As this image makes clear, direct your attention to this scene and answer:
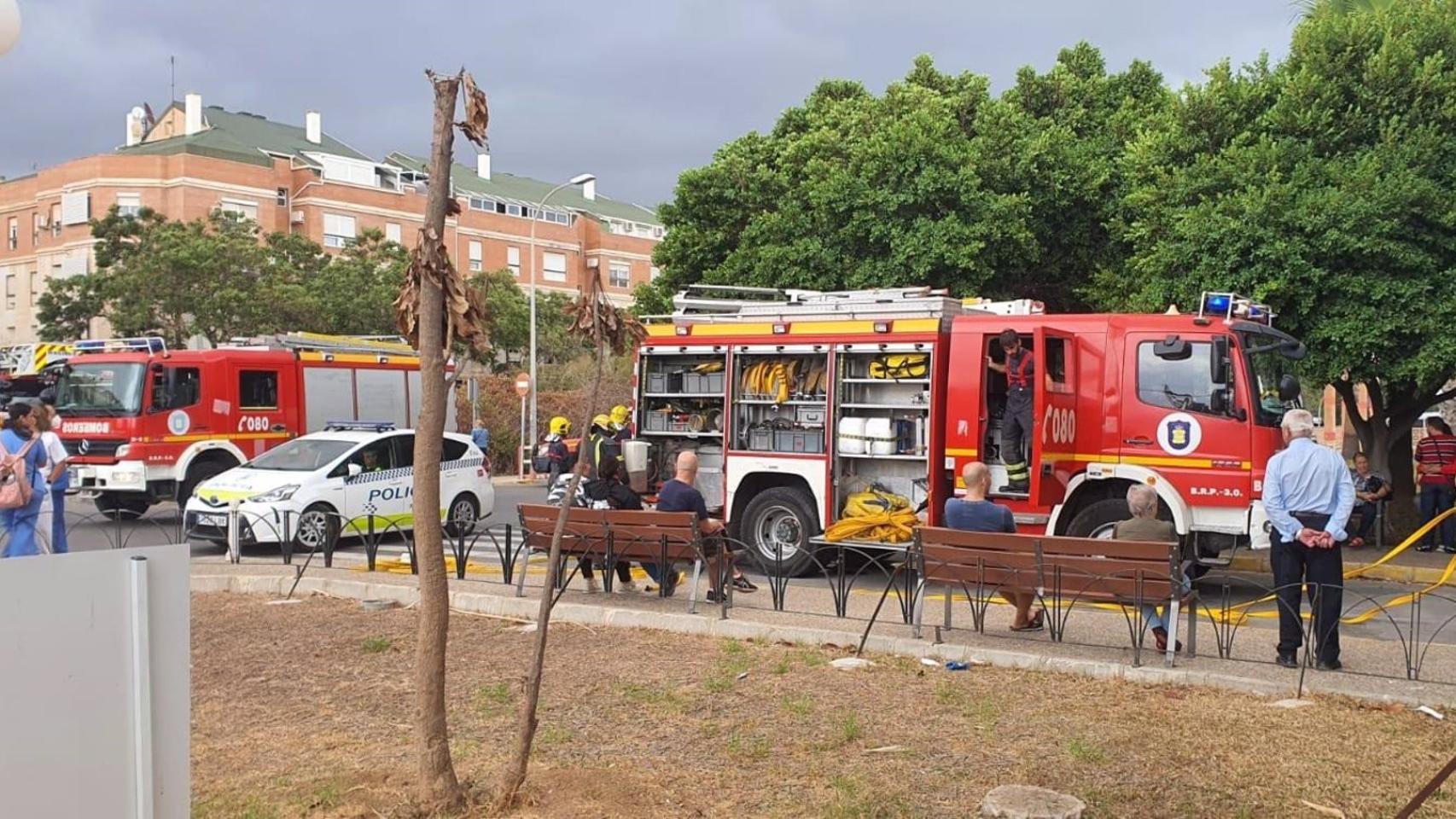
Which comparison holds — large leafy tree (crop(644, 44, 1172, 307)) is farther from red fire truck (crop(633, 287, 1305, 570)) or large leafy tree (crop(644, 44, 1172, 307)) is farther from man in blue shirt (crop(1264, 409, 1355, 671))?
man in blue shirt (crop(1264, 409, 1355, 671))

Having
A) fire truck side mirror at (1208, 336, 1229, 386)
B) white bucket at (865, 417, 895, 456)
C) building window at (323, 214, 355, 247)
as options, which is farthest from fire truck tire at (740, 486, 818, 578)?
building window at (323, 214, 355, 247)

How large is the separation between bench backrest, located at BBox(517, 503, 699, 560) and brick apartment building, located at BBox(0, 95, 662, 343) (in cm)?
3419

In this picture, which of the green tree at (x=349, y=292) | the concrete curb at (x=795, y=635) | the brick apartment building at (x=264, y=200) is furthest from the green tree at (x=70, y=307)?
the concrete curb at (x=795, y=635)

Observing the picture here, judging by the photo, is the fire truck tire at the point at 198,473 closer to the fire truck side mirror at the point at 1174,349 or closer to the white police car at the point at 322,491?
the white police car at the point at 322,491

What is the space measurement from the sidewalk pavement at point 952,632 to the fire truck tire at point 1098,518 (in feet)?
3.90

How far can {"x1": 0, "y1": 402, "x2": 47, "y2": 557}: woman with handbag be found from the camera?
11.2 m

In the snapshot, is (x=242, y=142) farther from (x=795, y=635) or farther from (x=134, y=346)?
(x=795, y=635)

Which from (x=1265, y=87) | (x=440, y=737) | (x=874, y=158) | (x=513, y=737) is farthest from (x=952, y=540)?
(x=874, y=158)

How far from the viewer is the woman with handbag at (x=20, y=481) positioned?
36.9 ft

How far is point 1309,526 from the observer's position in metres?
8.05

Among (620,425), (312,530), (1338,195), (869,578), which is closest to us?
(869,578)

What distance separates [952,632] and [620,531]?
289cm

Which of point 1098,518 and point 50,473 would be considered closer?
point 1098,518

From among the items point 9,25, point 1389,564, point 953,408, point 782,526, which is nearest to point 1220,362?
point 953,408
